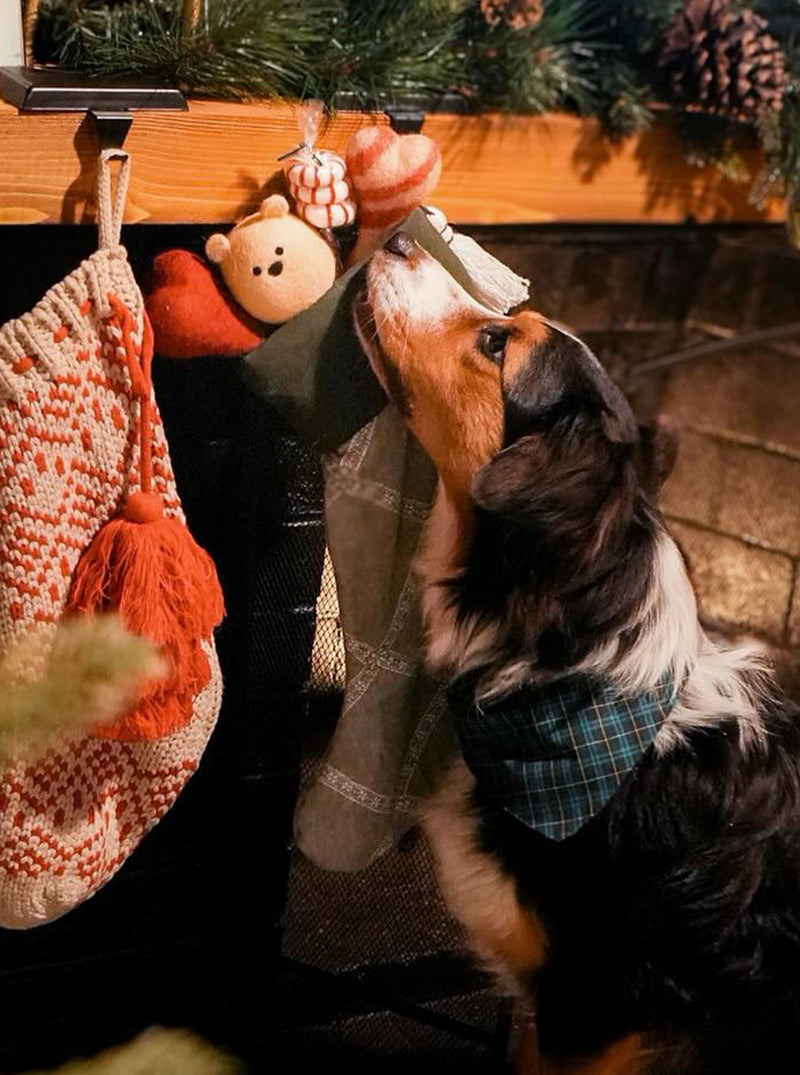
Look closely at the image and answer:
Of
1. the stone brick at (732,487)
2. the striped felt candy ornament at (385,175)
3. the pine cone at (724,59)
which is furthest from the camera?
the stone brick at (732,487)

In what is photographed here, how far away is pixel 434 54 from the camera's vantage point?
3.99 feet

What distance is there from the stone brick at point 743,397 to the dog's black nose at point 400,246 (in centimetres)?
111

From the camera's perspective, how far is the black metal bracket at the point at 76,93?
97cm

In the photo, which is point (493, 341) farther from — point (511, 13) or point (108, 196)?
point (511, 13)

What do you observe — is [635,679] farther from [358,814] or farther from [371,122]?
[371,122]

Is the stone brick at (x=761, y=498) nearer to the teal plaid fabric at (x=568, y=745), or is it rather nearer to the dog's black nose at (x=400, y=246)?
the teal plaid fabric at (x=568, y=745)

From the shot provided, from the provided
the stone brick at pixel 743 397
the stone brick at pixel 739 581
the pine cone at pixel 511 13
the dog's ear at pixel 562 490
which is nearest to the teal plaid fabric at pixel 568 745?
the dog's ear at pixel 562 490

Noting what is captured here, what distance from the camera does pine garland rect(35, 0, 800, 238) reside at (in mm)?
1068

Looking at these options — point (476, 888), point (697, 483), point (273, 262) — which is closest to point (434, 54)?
point (273, 262)

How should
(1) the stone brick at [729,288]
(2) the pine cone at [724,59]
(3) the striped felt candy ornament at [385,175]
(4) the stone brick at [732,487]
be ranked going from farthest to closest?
1. (4) the stone brick at [732,487]
2. (1) the stone brick at [729,288]
3. (2) the pine cone at [724,59]
4. (3) the striped felt candy ornament at [385,175]

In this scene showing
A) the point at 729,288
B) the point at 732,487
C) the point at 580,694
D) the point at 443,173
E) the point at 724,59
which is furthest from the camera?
the point at 732,487

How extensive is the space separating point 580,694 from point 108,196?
61cm

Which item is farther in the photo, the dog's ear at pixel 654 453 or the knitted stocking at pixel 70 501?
the dog's ear at pixel 654 453

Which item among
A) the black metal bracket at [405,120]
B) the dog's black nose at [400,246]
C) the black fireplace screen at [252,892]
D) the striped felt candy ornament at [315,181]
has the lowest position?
the black fireplace screen at [252,892]
